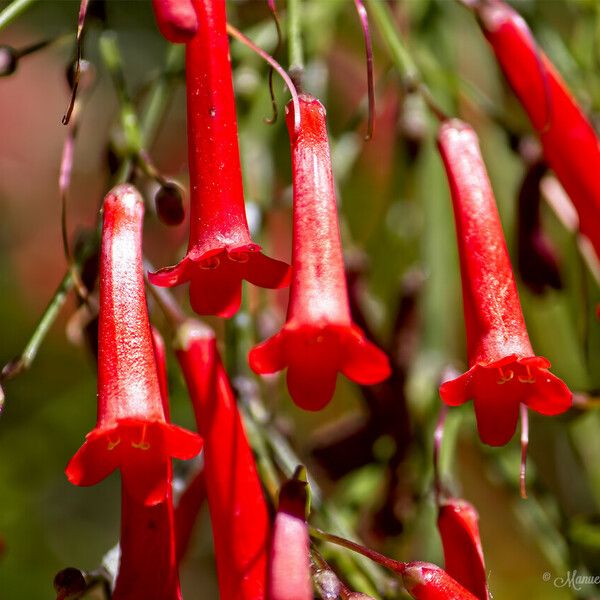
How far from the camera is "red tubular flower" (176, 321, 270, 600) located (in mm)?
1403

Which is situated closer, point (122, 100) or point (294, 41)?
point (294, 41)

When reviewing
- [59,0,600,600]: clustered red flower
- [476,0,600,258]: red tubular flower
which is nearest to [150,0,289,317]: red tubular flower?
[59,0,600,600]: clustered red flower

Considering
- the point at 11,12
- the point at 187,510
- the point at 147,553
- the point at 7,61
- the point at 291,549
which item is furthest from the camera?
the point at 187,510

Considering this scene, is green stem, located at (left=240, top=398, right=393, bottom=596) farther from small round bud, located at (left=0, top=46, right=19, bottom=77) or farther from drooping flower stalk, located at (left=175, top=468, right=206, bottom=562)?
small round bud, located at (left=0, top=46, right=19, bottom=77)

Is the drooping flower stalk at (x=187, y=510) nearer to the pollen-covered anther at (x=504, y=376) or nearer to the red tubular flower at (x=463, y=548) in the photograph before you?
the red tubular flower at (x=463, y=548)

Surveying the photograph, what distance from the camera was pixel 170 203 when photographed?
1578 millimetres

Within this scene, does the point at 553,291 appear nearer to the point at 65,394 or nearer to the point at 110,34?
the point at 110,34

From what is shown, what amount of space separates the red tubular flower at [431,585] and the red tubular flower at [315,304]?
0.23 m

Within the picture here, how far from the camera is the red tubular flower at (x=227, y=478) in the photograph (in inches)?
55.2

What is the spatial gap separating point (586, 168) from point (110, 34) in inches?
29.0

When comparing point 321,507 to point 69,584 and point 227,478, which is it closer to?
point 227,478

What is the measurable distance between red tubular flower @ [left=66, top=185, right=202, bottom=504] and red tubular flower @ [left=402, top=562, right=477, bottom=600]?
31 cm

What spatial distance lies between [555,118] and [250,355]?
632mm

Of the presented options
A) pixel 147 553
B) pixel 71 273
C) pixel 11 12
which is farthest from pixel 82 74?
pixel 147 553
